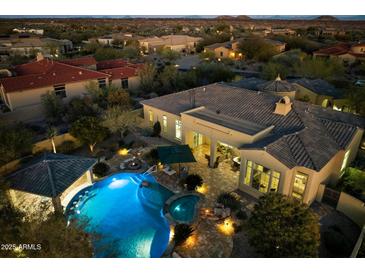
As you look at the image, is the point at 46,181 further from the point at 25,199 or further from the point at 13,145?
the point at 13,145

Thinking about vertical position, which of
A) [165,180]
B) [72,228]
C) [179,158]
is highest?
[72,228]

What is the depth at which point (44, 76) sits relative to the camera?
35938 millimetres

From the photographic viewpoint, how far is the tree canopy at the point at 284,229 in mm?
11922

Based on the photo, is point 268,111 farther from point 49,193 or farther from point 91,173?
point 49,193

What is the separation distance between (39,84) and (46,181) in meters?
22.2

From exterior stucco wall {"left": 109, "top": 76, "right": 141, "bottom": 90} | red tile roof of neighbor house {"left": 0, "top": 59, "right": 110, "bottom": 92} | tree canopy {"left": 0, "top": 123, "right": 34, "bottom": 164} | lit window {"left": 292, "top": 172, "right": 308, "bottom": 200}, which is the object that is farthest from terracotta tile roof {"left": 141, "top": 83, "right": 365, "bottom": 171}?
exterior stucco wall {"left": 109, "top": 76, "right": 141, "bottom": 90}

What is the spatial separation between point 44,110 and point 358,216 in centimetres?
3604

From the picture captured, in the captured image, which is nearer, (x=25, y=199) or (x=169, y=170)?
(x=25, y=199)

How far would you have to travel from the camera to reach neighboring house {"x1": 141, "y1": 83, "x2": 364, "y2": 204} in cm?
1778

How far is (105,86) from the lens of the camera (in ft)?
131

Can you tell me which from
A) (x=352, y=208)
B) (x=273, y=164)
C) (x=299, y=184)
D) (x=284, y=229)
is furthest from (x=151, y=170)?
(x=352, y=208)

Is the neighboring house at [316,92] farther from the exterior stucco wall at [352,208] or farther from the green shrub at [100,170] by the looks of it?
the green shrub at [100,170]

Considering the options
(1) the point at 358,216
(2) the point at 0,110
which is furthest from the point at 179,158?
(2) the point at 0,110

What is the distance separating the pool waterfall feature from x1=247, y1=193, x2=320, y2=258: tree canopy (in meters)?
5.78
